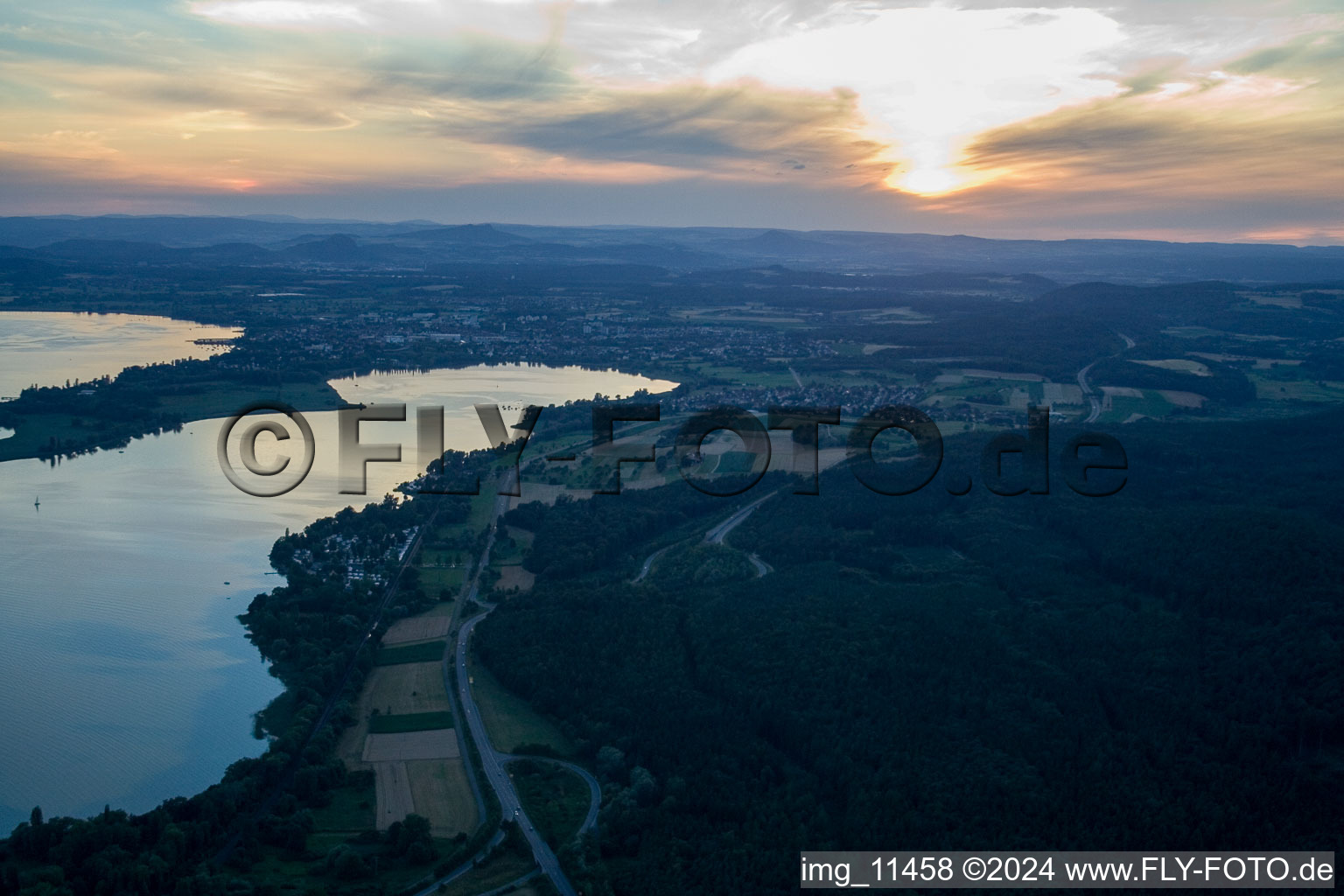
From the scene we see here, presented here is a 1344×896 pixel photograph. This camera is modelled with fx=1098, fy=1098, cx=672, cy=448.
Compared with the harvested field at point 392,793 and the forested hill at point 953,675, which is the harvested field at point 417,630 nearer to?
the forested hill at point 953,675

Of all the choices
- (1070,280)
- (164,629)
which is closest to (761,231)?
(1070,280)

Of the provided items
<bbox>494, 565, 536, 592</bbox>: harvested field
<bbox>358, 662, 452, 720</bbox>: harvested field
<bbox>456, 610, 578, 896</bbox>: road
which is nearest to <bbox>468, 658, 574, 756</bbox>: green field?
<bbox>456, 610, 578, 896</bbox>: road

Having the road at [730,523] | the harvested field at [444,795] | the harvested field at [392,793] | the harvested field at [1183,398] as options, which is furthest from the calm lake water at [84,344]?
the harvested field at [1183,398]

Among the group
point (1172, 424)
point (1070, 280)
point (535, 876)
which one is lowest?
point (535, 876)

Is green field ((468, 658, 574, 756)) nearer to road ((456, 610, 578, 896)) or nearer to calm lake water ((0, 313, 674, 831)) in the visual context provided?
road ((456, 610, 578, 896))

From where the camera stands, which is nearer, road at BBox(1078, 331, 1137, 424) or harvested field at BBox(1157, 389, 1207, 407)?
road at BBox(1078, 331, 1137, 424)

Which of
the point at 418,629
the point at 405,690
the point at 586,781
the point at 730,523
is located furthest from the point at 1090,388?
the point at 586,781

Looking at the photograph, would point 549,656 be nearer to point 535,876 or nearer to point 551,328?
point 535,876
